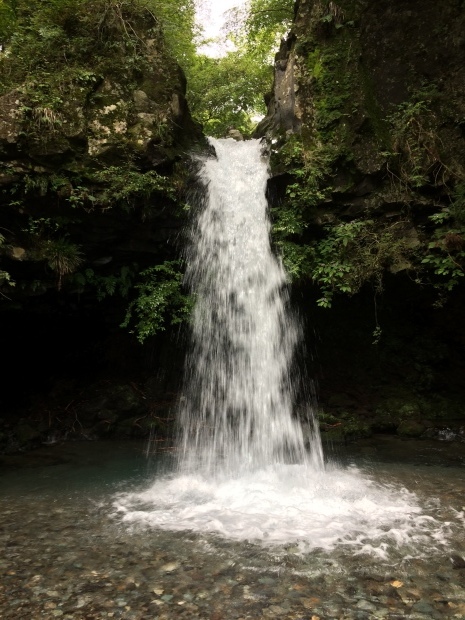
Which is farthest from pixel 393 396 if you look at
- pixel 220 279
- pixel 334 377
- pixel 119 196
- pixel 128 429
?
pixel 119 196

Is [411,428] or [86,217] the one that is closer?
[86,217]

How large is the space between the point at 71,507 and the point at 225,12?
45.3 feet

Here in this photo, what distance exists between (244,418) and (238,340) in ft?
4.62

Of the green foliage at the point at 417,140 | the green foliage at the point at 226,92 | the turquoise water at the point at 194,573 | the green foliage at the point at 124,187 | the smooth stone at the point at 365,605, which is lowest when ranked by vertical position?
the smooth stone at the point at 365,605

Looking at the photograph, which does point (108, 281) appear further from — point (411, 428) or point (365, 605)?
point (411, 428)

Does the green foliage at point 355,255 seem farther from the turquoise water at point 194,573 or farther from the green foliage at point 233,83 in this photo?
the green foliage at point 233,83

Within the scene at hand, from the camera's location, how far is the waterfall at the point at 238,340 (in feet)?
24.7

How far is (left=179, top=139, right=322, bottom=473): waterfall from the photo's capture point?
7516mm

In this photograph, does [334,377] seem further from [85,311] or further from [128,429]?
[85,311]

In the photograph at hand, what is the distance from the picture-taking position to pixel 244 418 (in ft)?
24.8

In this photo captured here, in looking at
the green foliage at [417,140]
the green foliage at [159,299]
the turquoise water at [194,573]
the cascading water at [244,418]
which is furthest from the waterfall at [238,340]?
the turquoise water at [194,573]

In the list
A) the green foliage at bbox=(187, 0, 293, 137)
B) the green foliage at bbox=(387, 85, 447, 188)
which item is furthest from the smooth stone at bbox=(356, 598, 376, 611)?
the green foliage at bbox=(187, 0, 293, 137)

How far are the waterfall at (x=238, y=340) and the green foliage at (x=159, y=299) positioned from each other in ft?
0.91

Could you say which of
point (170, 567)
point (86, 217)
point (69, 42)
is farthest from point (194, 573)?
point (69, 42)
